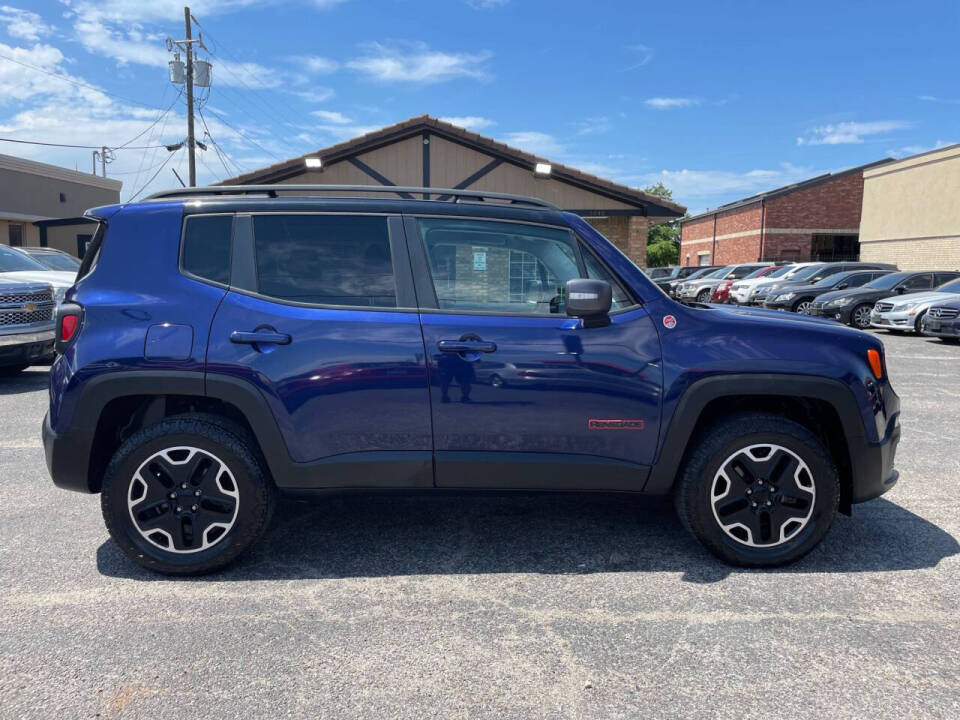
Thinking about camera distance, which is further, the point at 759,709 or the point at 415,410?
the point at 415,410

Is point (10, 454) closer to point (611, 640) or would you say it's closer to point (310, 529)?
point (310, 529)

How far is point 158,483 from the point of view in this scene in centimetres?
328

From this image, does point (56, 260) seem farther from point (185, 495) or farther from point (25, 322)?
point (185, 495)

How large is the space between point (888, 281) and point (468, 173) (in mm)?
11002

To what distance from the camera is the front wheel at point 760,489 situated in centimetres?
334

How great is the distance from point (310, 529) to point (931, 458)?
474 cm

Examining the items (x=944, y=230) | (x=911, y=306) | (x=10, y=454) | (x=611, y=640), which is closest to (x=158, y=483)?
(x=611, y=640)

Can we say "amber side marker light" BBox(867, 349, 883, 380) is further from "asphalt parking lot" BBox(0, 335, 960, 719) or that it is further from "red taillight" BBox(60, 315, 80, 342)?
"red taillight" BBox(60, 315, 80, 342)

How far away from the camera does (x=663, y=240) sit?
A: 81562mm

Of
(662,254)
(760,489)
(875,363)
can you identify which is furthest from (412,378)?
(662,254)

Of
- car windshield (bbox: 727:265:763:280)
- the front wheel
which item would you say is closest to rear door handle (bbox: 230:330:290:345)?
the front wheel

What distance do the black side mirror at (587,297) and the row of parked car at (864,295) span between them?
8788mm

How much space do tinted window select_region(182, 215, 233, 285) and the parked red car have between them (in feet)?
74.1

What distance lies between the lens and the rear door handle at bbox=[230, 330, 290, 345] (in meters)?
3.19
